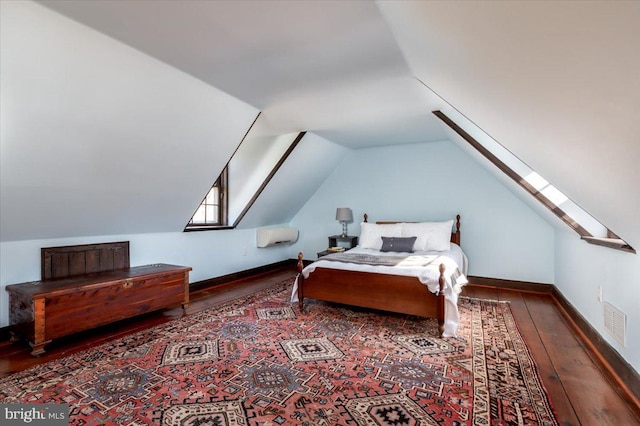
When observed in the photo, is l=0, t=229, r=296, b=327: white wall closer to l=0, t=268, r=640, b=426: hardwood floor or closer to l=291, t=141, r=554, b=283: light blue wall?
l=0, t=268, r=640, b=426: hardwood floor

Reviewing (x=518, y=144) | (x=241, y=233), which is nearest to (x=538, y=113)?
(x=518, y=144)

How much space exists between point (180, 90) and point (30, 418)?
2310 millimetres

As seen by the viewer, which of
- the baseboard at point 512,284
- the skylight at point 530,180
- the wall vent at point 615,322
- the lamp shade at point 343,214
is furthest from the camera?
the lamp shade at point 343,214

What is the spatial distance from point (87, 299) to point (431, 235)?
13.1ft

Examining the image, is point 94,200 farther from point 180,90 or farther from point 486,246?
point 486,246

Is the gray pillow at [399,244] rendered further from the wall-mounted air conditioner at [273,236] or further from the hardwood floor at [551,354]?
the wall-mounted air conditioner at [273,236]

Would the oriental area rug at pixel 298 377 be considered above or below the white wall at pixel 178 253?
below

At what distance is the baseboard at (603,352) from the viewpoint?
1.86m

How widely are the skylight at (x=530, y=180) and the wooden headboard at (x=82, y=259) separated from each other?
3831mm

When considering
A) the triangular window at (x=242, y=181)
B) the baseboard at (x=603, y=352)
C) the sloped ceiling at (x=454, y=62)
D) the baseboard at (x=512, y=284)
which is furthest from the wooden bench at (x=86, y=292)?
the baseboard at (x=512, y=284)

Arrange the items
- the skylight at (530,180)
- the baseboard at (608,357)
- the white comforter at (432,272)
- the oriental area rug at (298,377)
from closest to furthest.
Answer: the oriental area rug at (298,377) → the baseboard at (608,357) → the skylight at (530,180) → the white comforter at (432,272)

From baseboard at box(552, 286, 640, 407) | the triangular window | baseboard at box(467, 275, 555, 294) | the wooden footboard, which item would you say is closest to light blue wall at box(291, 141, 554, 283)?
baseboard at box(467, 275, 555, 294)

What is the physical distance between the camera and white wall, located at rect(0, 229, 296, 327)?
2734 mm

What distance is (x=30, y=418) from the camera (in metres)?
1.63
